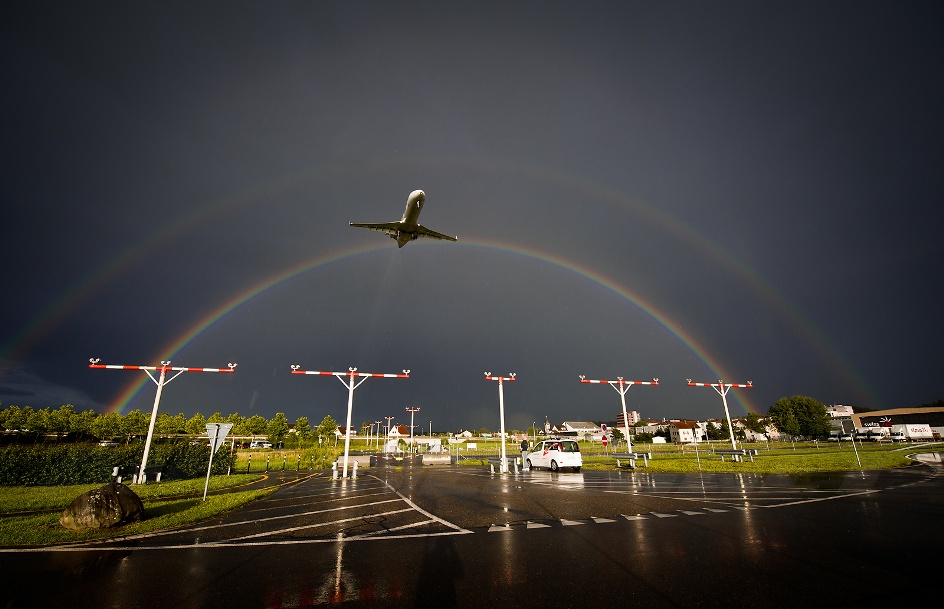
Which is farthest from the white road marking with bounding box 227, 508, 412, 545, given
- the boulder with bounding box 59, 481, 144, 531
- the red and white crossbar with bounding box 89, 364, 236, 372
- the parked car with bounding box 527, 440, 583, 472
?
the red and white crossbar with bounding box 89, 364, 236, 372

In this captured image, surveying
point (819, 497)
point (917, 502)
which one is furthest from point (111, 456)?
point (917, 502)

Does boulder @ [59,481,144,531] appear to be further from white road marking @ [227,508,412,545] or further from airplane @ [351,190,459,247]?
airplane @ [351,190,459,247]

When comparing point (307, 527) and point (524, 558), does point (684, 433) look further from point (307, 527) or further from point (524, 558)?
point (524, 558)

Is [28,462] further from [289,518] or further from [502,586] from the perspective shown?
[502,586]

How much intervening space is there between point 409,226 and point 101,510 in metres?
18.6

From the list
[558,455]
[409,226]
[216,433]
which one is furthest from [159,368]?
[558,455]

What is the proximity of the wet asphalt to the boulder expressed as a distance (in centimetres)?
151

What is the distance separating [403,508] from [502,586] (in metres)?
7.95

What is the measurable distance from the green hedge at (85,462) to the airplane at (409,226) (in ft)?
62.6

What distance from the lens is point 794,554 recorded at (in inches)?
271

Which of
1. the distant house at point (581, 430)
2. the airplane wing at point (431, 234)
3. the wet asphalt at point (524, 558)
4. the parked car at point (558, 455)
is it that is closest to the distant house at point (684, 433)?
the distant house at point (581, 430)

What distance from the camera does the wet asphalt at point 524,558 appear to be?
17.5 ft

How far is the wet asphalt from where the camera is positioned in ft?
17.5

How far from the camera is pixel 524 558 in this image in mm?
7016
